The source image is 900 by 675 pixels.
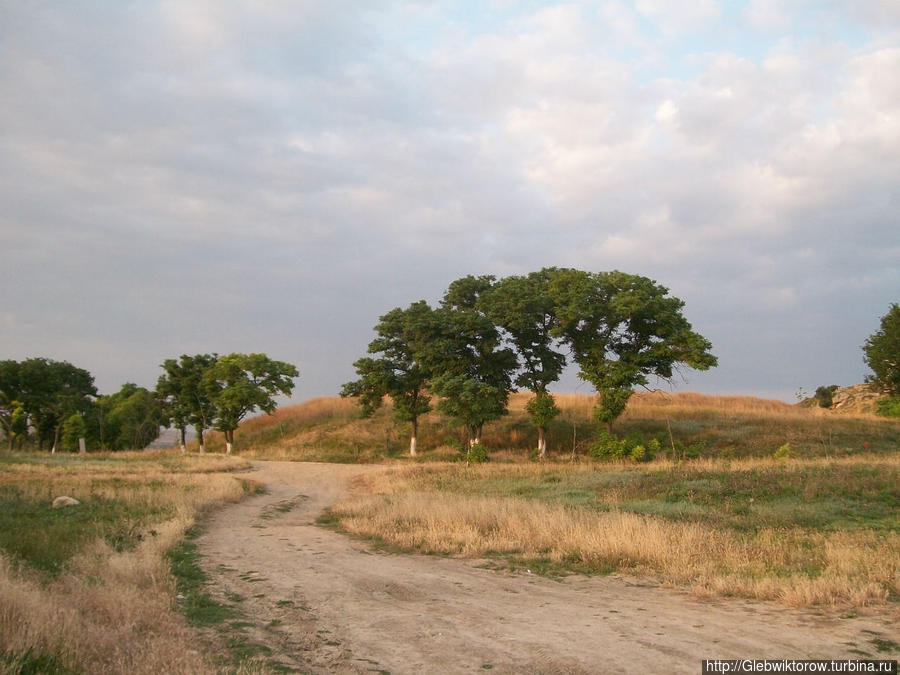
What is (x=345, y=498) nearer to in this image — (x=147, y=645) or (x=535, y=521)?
(x=535, y=521)

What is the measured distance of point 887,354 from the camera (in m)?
44.8

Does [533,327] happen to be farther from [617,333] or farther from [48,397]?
[48,397]

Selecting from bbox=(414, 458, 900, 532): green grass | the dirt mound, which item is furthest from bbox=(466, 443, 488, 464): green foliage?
the dirt mound

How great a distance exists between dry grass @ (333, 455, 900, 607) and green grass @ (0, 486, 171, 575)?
18.0 feet

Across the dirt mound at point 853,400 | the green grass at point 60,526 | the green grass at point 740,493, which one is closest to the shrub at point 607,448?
the green grass at point 740,493

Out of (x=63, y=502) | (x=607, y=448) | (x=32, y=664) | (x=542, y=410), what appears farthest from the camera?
(x=542, y=410)

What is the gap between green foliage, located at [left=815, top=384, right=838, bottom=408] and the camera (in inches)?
2771

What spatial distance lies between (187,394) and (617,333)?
40552mm

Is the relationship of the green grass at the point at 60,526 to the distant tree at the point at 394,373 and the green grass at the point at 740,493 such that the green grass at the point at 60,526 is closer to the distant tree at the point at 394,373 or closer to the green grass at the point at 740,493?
the green grass at the point at 740,493

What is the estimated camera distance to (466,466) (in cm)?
3303

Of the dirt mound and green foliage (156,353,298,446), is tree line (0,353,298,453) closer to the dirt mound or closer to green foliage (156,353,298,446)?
green foliage (156,353,298,446)

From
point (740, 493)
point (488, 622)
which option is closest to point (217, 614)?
point (488, 622)

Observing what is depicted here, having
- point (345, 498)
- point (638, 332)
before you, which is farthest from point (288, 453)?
point (638, 332)

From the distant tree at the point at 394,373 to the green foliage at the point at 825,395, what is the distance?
51.0 metres
